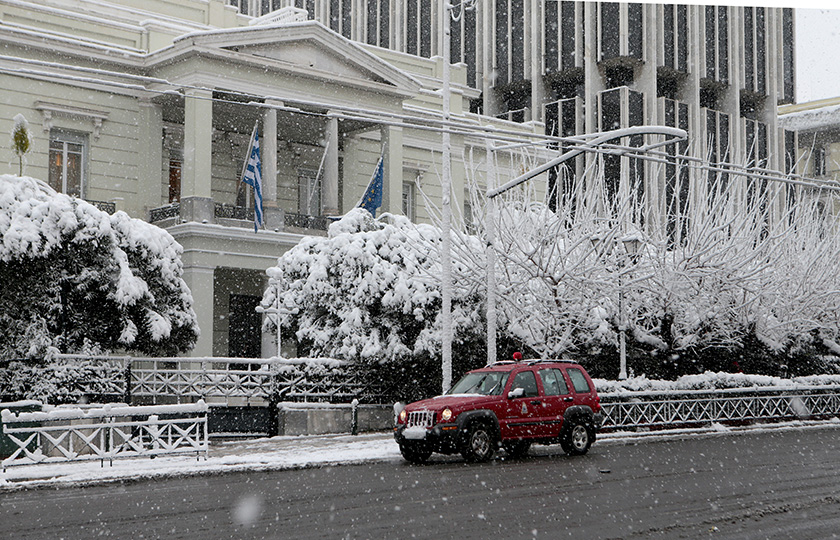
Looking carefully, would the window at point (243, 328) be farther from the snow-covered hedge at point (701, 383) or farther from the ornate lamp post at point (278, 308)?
the snow-covered hedge at point (701, 383)

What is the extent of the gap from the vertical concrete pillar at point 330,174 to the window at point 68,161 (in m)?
7.77

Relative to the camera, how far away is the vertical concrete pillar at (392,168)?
35562 mm

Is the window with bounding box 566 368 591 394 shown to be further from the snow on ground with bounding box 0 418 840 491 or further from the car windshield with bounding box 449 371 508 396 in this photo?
the car windshield with bounding box 449 371 508 396

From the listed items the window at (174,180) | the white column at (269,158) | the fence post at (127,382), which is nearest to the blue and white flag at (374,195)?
the white column at (269,158)

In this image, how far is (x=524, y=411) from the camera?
18516 millimetres

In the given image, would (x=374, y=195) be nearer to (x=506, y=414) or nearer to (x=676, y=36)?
(x=506, y=414)

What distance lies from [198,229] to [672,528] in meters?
23.0

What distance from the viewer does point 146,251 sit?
24.4 meters

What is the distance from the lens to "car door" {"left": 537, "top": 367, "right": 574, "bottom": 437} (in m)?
18.9

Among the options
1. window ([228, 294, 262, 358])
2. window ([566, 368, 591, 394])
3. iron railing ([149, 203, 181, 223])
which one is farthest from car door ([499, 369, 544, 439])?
window ([228, 294, 262, 358])

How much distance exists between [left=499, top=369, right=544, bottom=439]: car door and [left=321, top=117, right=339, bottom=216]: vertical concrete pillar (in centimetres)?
1641

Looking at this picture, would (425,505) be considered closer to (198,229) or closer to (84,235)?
(84,235)

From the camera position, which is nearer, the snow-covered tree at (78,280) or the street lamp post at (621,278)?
the snow-covered tree at (78,280)

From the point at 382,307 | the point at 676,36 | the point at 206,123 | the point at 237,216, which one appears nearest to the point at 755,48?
the point at 676,36
